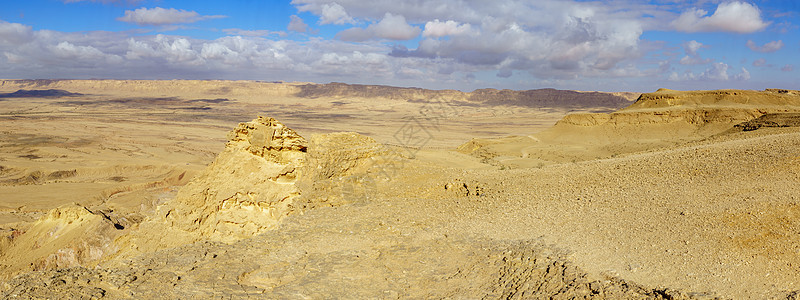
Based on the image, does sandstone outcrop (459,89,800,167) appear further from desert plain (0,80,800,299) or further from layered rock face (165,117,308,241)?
layered rock face (165,117,308,241)

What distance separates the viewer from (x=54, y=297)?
526 centimetres

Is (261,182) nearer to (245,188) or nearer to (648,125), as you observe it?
(245,188)

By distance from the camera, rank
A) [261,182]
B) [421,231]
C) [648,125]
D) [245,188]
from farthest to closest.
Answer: [648,125] → [261,182] → [245,188] → [421,231]

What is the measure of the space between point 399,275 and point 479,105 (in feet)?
388

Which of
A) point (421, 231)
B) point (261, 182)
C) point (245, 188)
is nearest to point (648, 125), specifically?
point (421, 231)

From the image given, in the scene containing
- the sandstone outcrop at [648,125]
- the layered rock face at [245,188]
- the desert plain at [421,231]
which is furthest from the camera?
the sandstone outcrop at [648,125]


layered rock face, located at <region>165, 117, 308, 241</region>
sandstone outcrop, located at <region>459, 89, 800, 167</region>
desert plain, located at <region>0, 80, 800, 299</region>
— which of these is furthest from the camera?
sandstone outcrop, located at <region>459, 89, 800, 167</region>

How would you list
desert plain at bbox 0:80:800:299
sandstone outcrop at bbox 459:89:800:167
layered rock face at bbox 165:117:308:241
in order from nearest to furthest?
desert plain at bbox 0:80:800:299
layered rock face at bbox 165:117:308:241
sandstone outcrop at bbox 459:89:800:167

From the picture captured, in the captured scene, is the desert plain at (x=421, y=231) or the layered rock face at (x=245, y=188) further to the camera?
the layered rock face at (x=245, y=188)

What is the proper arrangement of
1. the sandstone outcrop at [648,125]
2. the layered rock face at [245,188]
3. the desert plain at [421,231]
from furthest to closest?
the sandstone outcrop at [648,125], the layered rock face at [245,188], the desert plain at [421,231]

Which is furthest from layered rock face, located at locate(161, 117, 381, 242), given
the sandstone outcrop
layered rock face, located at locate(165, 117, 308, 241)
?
the sandstone outcrop

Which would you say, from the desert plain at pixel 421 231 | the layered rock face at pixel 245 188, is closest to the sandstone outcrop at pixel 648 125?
the desert plain at pixel 421 231

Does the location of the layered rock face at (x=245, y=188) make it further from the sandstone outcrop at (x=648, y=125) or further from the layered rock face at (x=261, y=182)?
the sandstone outcrop at (x=648, y=125)

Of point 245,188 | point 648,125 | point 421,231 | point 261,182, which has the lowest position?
point 421,231
